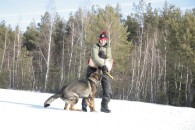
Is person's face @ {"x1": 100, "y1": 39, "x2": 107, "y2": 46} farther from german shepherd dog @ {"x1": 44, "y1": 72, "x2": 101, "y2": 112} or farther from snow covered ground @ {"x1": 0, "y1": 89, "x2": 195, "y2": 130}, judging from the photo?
snow covered ground @ {"x1": 0, "y1": 89, "x2": 195, "y2": 130}

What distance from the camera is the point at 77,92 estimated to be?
7.35 metres

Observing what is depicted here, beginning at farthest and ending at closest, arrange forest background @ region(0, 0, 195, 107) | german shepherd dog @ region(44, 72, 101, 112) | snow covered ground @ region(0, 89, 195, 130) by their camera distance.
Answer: forest background @ region(0, 0, 195, 107) < german shepherd dog @ region(44, 72, 101, 112) < snow covered ground @ region(0, 89, 195, 130)

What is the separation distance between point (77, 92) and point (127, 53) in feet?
91.6

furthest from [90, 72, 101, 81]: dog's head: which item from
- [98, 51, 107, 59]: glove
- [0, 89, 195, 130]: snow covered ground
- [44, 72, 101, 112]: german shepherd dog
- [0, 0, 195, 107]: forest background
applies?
[0, 0, 195, 107]: forest background

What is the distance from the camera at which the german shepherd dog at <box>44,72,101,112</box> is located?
7.30m

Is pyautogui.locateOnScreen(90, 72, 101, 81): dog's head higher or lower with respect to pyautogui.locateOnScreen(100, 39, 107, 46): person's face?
lower

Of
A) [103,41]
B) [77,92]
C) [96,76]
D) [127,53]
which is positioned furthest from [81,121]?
[127,53]

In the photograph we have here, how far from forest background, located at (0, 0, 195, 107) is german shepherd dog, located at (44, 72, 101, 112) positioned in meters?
22.7

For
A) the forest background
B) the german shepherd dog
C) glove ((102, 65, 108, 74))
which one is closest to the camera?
the german shepherd dog

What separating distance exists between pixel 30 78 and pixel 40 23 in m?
7.50

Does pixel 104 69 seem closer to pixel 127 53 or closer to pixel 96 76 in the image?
pixel 96 76

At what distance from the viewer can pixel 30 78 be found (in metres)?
46.7

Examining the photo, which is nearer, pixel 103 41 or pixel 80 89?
pixel 80 89

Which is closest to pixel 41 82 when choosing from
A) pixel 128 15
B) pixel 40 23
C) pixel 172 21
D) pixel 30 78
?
pixel 30 78
